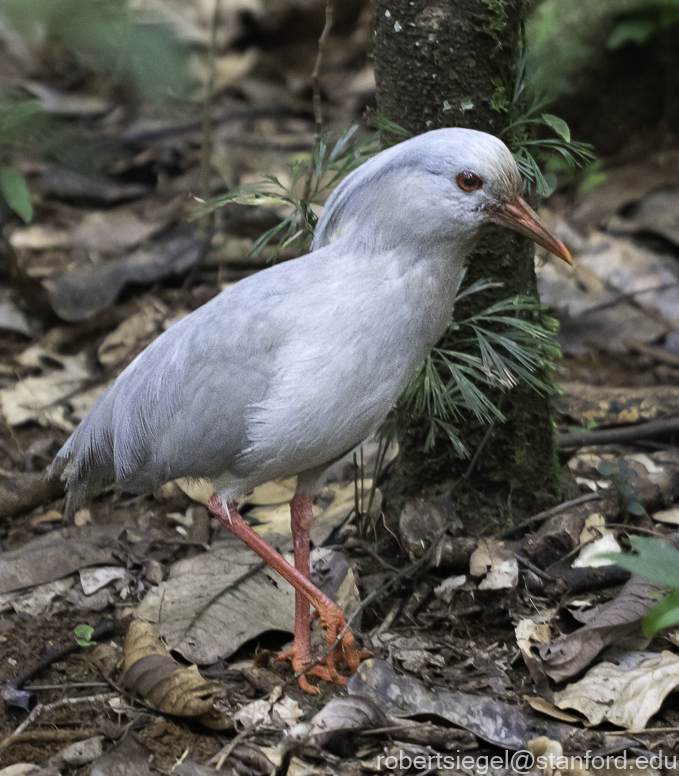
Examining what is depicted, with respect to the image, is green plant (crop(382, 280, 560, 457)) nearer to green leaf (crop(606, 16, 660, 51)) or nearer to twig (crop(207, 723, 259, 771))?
twig (crop(207, 723, 259, 771))

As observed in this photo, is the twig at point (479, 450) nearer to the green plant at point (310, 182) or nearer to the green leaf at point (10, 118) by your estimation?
the green plant at point (310, 182)

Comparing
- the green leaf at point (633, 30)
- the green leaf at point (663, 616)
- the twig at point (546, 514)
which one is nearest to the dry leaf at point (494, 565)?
the twig at point (546, 514)

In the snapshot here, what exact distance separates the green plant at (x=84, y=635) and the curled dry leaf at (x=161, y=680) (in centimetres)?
23

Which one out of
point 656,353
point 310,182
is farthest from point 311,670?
point 656,353

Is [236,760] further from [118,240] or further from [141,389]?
[118,240]

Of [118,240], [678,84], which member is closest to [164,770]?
[118,240]

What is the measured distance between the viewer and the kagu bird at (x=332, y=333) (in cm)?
277

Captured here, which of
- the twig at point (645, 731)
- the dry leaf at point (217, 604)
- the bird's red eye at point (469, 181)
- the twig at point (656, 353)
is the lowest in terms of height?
the dry leaf at point (217, 604)

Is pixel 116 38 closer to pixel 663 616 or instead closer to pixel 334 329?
pixel 334 329

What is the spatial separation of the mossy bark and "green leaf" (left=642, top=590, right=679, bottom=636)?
1398 mm

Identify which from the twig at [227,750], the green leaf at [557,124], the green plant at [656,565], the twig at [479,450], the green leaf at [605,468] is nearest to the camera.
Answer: the green plant at [656,565]

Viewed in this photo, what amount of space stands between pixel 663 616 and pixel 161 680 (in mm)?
1682

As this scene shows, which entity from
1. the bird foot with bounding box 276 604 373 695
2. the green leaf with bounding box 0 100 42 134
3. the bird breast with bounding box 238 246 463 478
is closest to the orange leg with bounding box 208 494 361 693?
the bird foot with bounding box 276 604 373 695

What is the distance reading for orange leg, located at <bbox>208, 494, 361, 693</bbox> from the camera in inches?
123
